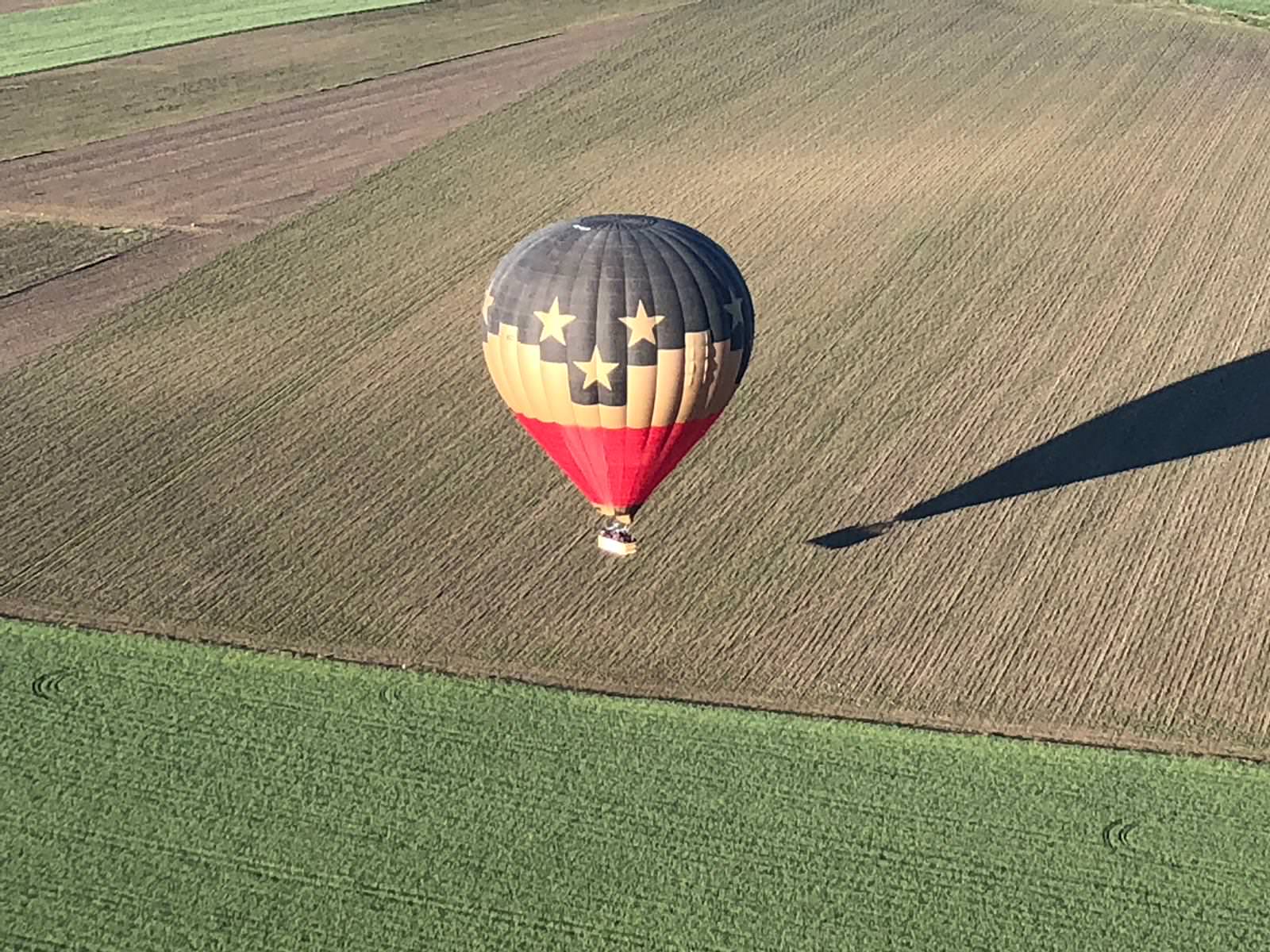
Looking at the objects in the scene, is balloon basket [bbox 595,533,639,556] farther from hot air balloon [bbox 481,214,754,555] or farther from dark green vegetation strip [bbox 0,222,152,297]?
dark green vegetation strip [bbox 0,222,152,297]

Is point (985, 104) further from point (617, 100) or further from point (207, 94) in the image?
point (207, 94)

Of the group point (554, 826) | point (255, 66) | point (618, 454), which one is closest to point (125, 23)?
point (255, 66)

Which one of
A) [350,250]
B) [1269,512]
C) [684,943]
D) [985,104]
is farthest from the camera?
[985,104]

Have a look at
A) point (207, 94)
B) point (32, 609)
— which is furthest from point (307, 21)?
point (32, 609)

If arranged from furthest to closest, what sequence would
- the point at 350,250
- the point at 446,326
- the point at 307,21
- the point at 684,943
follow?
the point at 307,21 → the point at 350,250 → the point at 446,326 → the point at 684,943

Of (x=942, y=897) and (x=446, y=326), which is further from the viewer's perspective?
(x=446, y=326)

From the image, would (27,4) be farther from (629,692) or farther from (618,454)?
(629,692)
